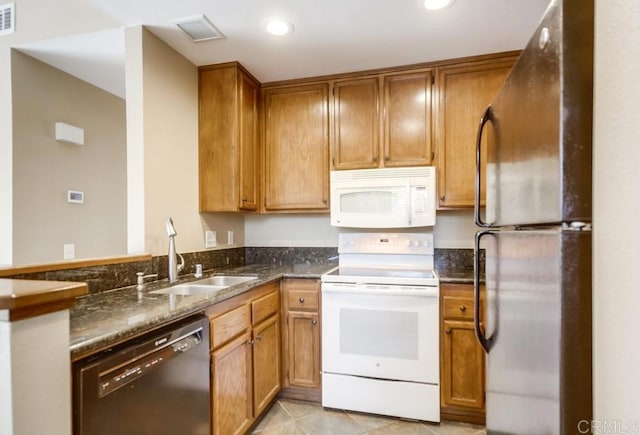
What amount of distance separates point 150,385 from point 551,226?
1.32 m

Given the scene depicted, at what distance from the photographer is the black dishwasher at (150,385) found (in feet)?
3.17

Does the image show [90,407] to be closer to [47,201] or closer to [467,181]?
[47,201]

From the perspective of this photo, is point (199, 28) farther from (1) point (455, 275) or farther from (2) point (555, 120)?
(1) point (455, 275)

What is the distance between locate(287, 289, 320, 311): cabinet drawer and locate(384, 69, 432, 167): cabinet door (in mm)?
1128

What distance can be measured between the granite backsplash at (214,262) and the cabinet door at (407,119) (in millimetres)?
808

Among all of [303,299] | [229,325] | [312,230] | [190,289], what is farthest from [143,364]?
[312,230]

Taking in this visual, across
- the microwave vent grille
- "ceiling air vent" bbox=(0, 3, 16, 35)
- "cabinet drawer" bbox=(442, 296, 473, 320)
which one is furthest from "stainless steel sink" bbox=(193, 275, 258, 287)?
"ceiling air vent" bbox=(0, 3, 16, 35)

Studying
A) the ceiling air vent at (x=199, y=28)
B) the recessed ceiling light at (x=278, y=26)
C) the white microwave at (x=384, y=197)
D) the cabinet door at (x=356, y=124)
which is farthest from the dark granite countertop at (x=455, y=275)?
the ceiling air vent at (x=199, y=28)

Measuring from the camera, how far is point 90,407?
962 mm

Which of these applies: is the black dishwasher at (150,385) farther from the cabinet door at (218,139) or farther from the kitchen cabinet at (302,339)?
the cabinet door at (218,139)

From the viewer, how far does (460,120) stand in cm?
238

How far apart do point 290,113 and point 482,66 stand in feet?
4.81

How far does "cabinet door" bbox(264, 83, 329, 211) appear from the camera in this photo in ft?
8.73

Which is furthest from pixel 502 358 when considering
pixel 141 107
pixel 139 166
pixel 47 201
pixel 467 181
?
pixel 47 201
